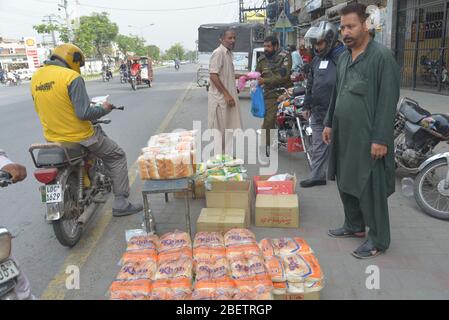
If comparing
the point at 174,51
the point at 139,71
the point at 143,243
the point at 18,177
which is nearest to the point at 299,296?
the point at 143,243

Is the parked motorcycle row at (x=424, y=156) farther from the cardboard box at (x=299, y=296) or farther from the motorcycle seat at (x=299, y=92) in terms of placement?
the cardboard box at (x=299, y=296)

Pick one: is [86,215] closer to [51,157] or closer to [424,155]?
[51,157]

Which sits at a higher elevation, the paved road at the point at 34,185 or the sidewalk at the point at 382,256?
the paved road at the point at 34,185

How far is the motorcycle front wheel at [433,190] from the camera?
405 centimetres

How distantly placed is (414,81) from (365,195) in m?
10.4

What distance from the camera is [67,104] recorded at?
3.67 metres

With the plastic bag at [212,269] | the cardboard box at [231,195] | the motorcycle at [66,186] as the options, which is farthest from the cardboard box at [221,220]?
the motorcycle at [66,186]

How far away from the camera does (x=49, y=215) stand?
134 inches

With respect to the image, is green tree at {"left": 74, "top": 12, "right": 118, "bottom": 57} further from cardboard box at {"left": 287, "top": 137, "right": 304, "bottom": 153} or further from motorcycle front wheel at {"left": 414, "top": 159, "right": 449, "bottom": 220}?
motorcycle front wheel at {"left": 414, "top": 159, "right": 449, "bottom": 220}

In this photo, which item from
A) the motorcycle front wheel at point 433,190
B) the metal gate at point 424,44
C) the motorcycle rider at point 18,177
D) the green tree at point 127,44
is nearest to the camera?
the motorcycle rider at point 18,177

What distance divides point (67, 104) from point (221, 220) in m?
1.77

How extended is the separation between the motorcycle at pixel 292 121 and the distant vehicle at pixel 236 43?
9.50 meters

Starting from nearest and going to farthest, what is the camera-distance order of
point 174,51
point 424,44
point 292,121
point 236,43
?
point 292,121, point 424,44, point 236,43, point 174,51
